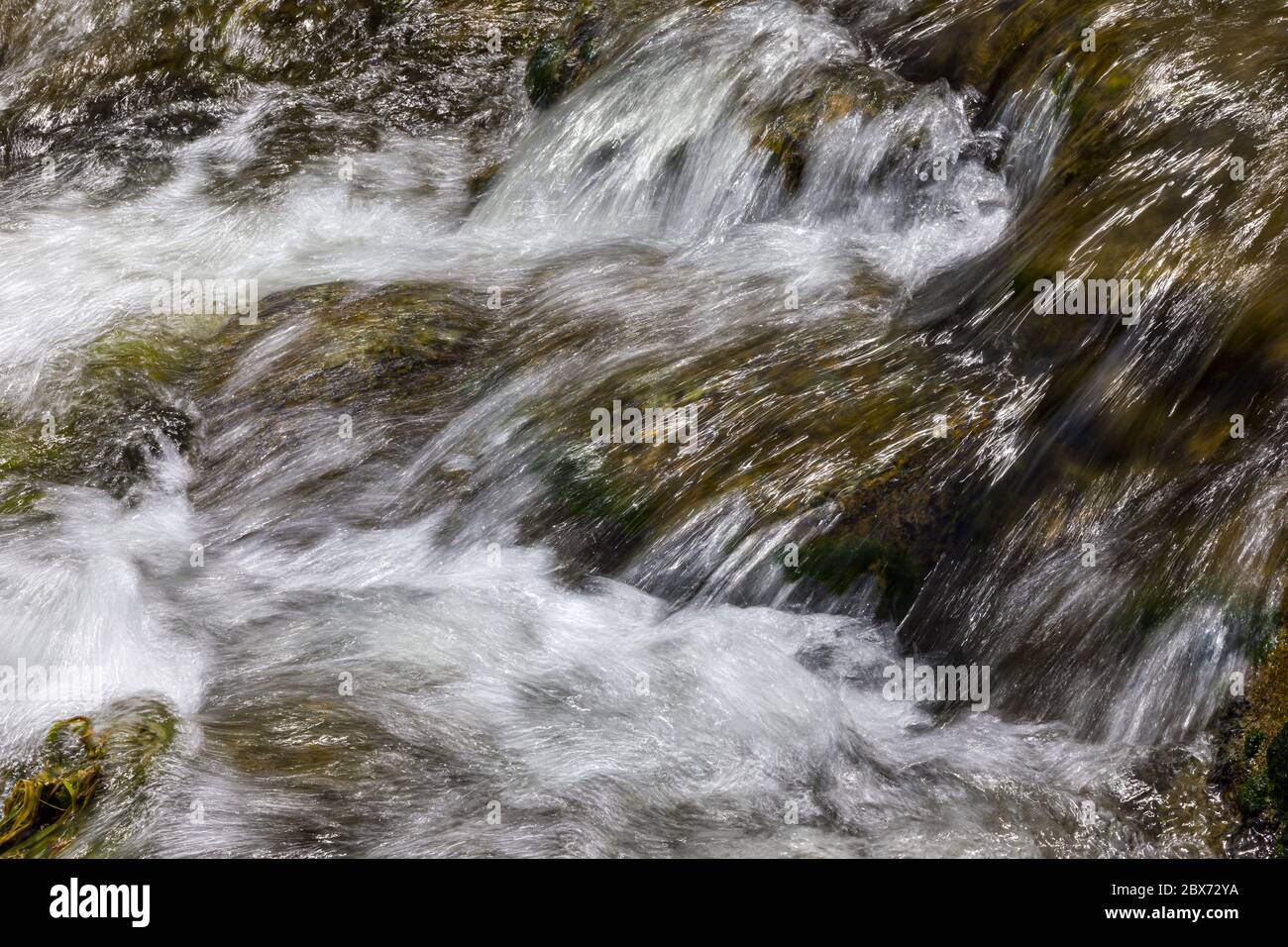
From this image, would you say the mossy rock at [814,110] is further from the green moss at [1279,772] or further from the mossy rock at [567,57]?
the green moss at [1279,772]

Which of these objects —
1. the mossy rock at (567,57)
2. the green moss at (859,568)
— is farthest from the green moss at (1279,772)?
the mossy rock at (567,57)

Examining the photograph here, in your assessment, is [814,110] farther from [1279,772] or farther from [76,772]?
[76,772]

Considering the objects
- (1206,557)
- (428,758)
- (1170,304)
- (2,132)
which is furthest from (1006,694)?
(2,132)

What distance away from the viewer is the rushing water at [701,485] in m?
4.51

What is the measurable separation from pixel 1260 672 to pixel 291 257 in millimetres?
5630

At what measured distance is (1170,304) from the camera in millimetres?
5230

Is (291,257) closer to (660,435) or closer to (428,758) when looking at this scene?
(660,435)

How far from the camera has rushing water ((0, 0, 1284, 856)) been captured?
451cm

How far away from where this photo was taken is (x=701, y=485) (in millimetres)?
5406

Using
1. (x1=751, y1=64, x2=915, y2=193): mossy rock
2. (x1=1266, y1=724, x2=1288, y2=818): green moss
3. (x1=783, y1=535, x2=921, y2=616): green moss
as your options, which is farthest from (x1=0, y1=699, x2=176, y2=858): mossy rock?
(x1=751, y1=64, x2=915, y2=193): mossy rock

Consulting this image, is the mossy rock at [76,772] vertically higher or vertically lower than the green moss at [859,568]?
lower

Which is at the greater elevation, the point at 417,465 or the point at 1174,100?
the point at 1174,100

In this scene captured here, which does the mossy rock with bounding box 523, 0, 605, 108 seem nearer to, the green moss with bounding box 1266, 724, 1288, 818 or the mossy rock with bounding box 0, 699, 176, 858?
the mossy rock with bounding box 0, 699, 176, 858
